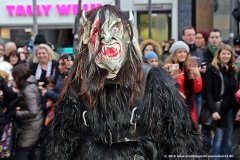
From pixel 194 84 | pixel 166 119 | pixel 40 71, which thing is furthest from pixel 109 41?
pixel 40 71

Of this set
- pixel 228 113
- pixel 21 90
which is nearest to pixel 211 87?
pixel 228 113

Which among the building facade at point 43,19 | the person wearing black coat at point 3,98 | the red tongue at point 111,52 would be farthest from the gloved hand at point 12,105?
the building facade at point 43,19

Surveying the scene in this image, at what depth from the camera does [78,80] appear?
2.40m

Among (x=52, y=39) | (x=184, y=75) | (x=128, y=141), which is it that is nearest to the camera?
(x=128, y=141)

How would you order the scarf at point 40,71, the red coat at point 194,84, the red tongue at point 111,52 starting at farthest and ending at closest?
the scarf at point 40,71 → the red coat at point 194,84 → the red tongue at point 111,52

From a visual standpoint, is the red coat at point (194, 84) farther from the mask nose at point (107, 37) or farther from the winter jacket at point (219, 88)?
the mask nose at point (107, 37)

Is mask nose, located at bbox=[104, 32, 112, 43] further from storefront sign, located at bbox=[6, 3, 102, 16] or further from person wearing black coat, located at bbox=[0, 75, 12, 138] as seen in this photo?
storefront sign, located at bbox=[6, 3, 102, 16]

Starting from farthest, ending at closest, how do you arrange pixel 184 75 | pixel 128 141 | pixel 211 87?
pixel 211 87, pixel 184 75, pixel 128 141

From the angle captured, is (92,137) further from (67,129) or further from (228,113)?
(228,113)

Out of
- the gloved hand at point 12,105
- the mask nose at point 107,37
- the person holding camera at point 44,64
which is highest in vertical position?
the mask nose at point 107,37

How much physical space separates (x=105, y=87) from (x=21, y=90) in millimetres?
2835

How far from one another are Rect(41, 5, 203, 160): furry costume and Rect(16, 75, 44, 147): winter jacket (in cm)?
264

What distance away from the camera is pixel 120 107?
229cm

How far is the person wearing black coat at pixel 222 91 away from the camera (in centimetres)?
516
